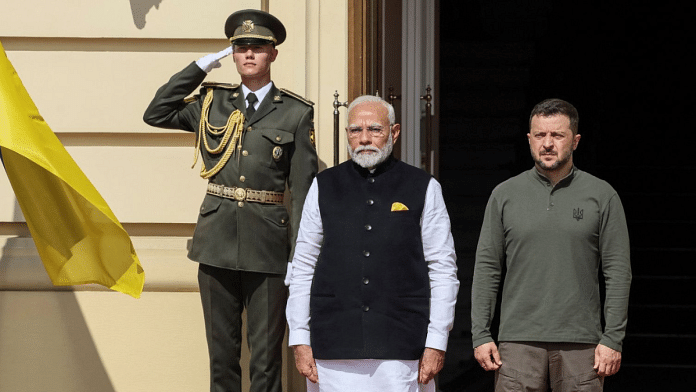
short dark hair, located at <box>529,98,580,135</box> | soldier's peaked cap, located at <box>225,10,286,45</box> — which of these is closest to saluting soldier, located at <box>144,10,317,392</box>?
soldier's peaked cap, located at <box>225,10,286,45</box>

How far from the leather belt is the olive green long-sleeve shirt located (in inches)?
41.8

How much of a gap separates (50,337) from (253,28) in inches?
71.0

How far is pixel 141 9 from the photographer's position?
5.45 metres

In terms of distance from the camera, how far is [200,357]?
5.38 m

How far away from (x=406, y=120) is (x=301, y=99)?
1.49 m

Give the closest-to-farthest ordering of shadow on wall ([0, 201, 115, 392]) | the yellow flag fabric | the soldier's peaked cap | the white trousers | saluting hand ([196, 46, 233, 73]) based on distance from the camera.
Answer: the white trousers < the yellow flag fabric < the soldier's peaked cap < saluting hand ([196, 46, 233, 73]) < shadow on wall ([0, 201, 115, 392])

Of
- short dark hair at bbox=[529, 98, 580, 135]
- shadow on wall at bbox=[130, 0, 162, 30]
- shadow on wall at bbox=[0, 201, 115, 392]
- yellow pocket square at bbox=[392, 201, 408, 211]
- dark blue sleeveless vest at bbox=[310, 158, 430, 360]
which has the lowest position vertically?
shadow on wall at bbox=[0, 201, 115, 392]

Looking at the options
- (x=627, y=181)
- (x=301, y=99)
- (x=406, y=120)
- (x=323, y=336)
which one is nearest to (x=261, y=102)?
(x=301, y=99)

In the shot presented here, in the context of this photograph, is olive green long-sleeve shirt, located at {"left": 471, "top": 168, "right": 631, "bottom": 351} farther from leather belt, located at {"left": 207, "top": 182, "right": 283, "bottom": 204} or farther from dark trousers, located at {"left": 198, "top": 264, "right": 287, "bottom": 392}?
leather belt, located at {"left": 207, "top": 182, "right": 283, "bottom": 204}

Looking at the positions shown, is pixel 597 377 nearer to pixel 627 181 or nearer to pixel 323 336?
pixel 323 336

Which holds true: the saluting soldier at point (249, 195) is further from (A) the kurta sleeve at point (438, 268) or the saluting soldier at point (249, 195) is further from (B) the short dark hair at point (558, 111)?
(B) the short dark hair at point (558, 111)

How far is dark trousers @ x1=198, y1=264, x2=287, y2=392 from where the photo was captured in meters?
4.71

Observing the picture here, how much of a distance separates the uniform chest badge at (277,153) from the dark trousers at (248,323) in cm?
47

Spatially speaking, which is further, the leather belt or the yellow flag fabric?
the leather belt
